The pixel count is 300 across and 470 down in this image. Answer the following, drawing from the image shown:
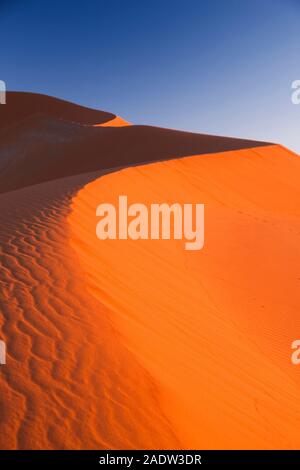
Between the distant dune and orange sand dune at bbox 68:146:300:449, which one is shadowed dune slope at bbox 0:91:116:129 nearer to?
orange sand dune at bbox 68:146:300:449

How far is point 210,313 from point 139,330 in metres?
2.12

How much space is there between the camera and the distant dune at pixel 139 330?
2965 mm

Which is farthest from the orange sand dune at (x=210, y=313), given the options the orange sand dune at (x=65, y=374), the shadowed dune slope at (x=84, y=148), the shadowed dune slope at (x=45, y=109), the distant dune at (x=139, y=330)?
the shadowed dune slope at (x=45, y=109)

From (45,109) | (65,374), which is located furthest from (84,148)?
(65,374)

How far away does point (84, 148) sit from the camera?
77.1 feet

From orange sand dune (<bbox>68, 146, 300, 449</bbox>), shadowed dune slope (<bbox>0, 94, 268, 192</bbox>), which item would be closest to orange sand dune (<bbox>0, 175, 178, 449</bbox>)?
orange sand dune (<bbox>68, 146, 300, 449</bbox>)

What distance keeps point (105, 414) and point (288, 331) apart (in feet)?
14.3

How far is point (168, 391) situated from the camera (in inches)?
132

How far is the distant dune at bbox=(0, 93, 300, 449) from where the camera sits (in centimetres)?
296

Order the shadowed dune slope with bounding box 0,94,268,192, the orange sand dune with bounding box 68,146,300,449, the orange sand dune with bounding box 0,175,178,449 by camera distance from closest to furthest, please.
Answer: the orange sand dune with bounding box 0,175,178,449
the orange sand dune with bounding box 68,146,300,449
the shadowed dune slope with bounding box 0,94,268,192

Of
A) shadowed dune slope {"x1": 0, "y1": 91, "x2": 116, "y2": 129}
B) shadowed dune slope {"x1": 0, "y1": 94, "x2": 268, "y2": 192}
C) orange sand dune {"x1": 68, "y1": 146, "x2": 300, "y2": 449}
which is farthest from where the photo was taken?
shadowed dune slope {"x1": 0, "y1": 91, "x2": 116, "y2": 129}

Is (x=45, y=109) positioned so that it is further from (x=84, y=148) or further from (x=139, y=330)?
(x=139, y=330)

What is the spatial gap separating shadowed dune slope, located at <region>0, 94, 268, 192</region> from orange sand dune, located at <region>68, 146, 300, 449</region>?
353 inches

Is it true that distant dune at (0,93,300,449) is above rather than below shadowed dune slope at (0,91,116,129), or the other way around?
below
